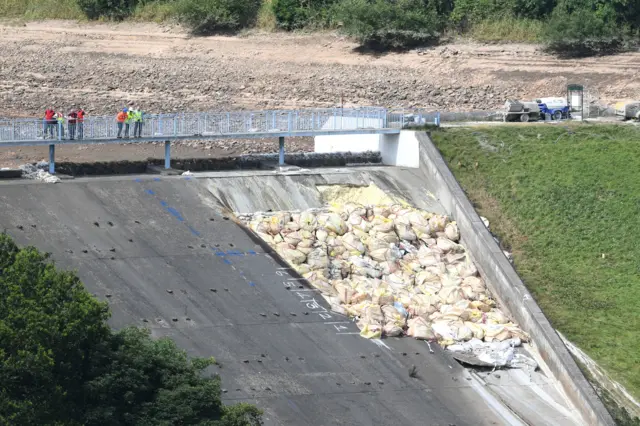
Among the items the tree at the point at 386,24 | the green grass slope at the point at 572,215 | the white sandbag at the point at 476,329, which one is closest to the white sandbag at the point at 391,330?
the white sandbag at the point at 476,329

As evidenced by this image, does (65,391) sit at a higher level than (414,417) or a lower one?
higher

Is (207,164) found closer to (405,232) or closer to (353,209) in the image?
(353,209)

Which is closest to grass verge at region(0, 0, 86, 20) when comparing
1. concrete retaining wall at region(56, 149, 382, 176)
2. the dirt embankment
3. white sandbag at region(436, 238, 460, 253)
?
the dirt embankment

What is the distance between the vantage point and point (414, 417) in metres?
26.0

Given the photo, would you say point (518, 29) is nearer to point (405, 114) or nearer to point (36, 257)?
point (405, 114)

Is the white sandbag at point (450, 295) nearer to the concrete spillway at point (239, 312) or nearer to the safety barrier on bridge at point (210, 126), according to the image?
the concrete spillway at point (239, 312)

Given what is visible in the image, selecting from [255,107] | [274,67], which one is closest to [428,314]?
[255,107]

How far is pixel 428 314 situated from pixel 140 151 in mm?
15276

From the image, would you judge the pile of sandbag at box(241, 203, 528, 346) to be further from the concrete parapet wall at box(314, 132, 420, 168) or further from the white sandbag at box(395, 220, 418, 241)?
the concrete parapet wall at box(314, 132, 420, 168)

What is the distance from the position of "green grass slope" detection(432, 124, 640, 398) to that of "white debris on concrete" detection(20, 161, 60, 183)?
37.2 feet

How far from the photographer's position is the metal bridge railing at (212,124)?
1305 inches

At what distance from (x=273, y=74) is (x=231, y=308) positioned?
24.7 metres

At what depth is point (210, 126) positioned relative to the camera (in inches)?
1422

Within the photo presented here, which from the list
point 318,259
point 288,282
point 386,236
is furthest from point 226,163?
point 288,282
